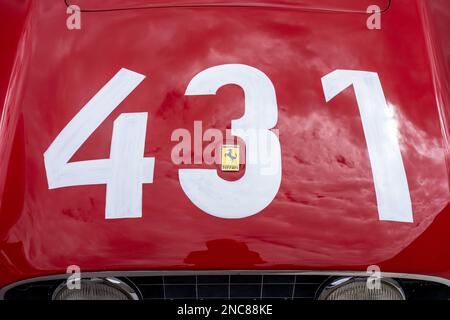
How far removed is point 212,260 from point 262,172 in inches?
12.9

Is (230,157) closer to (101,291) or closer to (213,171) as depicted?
(213,171)

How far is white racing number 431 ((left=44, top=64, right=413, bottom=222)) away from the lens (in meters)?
2.61

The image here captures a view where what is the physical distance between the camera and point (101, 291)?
8.24ft

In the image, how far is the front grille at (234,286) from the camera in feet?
8.31

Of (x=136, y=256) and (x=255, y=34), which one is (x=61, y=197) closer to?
(x=136, y=256)

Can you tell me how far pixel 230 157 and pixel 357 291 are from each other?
0.55m

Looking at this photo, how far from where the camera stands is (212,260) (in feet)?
8.20

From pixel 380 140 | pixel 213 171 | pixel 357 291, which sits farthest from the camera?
pixel 380 140

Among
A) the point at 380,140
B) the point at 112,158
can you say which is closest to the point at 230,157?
the point at 112,158

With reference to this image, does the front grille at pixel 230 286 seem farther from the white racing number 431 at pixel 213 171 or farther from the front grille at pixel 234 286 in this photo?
the white racing number 431 at pixel 213 171

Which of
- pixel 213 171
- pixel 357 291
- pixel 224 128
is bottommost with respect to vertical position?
pixel 357 291

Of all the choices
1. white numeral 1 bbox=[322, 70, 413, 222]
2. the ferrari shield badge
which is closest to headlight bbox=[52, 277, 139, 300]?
the ferrari shield badge
